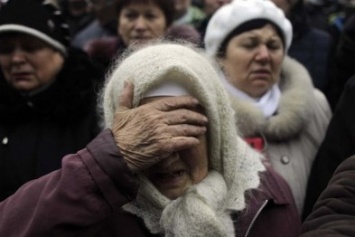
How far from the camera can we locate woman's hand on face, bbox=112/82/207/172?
1.95 metres

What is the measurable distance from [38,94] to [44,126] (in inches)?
6.5

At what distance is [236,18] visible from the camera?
345 cm

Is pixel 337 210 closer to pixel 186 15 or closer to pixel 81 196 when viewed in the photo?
pixel 81 196

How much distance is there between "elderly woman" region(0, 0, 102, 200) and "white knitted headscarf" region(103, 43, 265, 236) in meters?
0.95

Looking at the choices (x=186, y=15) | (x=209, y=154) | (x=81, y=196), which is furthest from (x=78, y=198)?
(x=186, y=15)

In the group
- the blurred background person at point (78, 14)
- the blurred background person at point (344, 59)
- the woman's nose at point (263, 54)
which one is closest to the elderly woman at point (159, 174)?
the woman's nose at point (263, 54)

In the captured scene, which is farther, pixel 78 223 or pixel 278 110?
pixel 278 110

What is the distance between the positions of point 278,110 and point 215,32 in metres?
0.44

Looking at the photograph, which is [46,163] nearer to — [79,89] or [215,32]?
[79,89]

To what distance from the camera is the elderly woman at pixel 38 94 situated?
3.12 m

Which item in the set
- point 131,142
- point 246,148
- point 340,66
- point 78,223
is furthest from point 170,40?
point 340,66

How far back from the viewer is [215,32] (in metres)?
3.47

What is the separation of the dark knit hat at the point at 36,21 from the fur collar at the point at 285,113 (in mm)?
815

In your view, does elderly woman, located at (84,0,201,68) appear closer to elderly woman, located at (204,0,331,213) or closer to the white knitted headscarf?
elderly woman, located at (204,0,331,213)
